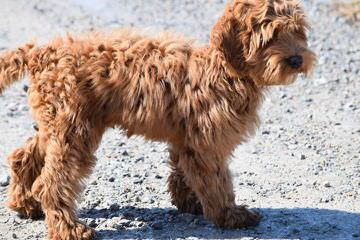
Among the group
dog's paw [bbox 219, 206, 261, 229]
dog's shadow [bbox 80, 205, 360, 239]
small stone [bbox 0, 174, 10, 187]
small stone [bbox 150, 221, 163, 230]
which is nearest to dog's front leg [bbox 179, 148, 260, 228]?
dog's paw [bbox 219, 206, 261, 229]

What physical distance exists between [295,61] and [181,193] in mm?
1745

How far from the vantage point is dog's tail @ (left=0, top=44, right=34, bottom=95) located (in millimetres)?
6652

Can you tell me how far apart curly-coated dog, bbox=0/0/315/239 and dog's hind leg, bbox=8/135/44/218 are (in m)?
0.30

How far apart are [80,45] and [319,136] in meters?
3.69

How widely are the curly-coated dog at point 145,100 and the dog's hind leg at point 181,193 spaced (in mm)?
381

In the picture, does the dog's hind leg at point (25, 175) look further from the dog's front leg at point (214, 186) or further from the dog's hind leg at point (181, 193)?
the dog's front leg at point (214, 186)

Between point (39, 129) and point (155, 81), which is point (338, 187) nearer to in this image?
point (155, 81)

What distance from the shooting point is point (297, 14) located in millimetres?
6270

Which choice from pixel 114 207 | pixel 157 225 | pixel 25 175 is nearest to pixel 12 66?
pixel 25 175

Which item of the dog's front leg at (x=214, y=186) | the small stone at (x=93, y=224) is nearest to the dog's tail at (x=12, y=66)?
the small stone at (x=93, y=224)

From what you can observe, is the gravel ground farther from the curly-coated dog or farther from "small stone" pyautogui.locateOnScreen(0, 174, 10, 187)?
the curly-coated dog

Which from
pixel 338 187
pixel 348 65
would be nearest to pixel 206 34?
pixel 348 65

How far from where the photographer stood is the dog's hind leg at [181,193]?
7.09 meters

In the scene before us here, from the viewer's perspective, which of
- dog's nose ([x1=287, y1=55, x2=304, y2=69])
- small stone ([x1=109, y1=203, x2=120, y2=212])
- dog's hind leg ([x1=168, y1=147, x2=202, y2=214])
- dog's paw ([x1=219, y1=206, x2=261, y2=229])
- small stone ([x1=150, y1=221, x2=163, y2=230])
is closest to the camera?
dog's nose ([x1=287, y1=55, x2=304, y2=69])
